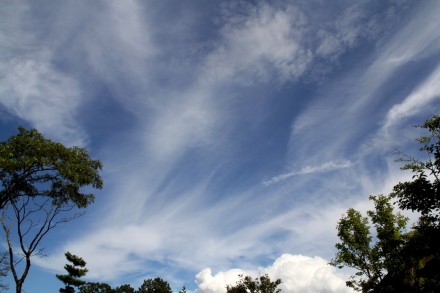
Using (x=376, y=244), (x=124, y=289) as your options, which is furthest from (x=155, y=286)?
(x=376, y=244)

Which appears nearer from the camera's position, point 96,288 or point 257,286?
point 257,286

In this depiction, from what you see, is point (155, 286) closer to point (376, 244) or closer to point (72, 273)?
point (72, 273)

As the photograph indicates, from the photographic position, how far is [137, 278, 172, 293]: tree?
78062 mm

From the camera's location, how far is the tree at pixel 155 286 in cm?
7806

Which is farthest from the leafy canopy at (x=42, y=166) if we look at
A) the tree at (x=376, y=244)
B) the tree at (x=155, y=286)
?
the tree at (x=155, y=286)

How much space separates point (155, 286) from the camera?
7888 cm

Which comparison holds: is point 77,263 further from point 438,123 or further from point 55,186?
point 438,123

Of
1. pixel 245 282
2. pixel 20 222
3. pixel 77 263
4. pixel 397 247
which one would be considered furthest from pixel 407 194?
pixel 77 263

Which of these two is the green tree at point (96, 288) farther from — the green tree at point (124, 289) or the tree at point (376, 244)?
the tree at point (376, 244)

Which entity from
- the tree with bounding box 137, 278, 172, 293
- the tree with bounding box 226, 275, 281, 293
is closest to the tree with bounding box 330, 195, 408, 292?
the tree with bounding box 226, 275, 281, 293

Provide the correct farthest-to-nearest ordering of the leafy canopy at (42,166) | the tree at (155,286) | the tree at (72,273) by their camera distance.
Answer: the tree at (155,286) < the tree at (72,273) < the leafy canopy at (42,166)

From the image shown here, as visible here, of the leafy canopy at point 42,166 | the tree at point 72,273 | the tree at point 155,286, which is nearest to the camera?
the leafy canopy at point 42,166

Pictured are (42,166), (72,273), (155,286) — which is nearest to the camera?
(42,166)

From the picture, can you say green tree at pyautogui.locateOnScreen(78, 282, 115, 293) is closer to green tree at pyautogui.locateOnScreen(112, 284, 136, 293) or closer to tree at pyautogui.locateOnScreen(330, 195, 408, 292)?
green tree at pyautogui.locateOnScreen(112, 284, 136, 293)
